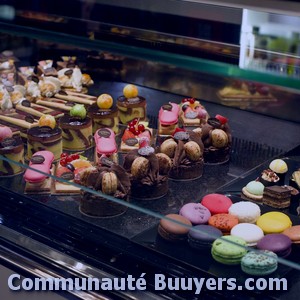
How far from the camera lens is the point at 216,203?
74.9 inches

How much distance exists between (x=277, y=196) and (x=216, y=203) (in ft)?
0.68

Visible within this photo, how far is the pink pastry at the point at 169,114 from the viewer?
95.3 inches

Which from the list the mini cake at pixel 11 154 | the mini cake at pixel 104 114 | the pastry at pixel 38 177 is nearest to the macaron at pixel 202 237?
the pastry at pixel 38 177

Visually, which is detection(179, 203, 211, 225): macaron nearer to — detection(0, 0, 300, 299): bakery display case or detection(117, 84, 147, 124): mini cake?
detection(0, 0, 300, 299): bakery display case

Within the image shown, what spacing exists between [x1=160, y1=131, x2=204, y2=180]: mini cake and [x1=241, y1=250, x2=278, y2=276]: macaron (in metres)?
0.57

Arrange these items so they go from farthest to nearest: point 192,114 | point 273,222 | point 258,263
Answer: point 192,114
point 273,222
point 258,263

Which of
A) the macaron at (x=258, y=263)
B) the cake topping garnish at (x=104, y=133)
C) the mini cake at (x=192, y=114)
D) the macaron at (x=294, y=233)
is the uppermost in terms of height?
the mini cake at (x=192, y=114)

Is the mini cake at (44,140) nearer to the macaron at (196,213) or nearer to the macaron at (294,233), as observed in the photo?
the macaron at (196,213)

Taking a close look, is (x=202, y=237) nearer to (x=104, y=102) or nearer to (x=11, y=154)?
(x=11, y=154)

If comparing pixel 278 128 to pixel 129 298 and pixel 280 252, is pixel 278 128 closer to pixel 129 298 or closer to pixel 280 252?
pixel 280 252

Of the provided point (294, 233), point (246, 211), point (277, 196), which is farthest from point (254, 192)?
point (294, 233)

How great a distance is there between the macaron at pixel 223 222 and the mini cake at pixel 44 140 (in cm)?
67

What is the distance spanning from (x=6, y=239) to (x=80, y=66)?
1.37m

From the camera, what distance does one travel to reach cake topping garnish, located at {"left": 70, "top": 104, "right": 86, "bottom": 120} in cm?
242
